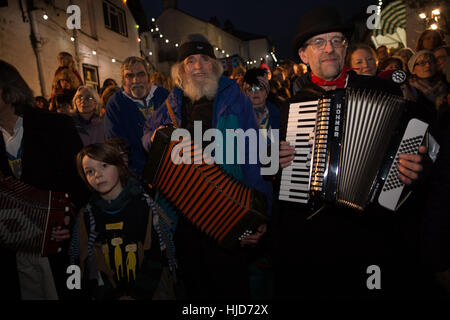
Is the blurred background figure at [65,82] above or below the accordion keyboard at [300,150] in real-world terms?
above

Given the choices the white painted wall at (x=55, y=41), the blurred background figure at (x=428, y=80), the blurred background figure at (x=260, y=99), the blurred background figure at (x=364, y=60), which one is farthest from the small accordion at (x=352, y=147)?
the white painted wall at (x=55, y=41)

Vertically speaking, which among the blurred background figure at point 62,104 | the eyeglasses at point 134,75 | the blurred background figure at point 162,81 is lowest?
the blurred background figure at point 62,104

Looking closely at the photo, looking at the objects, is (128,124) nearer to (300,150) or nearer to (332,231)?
(300,150)

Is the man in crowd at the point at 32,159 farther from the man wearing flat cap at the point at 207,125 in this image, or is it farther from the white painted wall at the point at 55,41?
the white painted wall at the point at 55,41

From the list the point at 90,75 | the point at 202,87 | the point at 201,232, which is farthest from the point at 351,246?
the point at 90,75

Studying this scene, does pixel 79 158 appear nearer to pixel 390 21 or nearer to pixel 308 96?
pixel 308 96

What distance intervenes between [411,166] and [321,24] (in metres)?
1.23

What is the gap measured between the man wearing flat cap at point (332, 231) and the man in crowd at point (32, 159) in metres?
1.94

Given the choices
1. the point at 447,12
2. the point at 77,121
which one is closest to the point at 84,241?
the point at 77,121

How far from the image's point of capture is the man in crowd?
2184mm

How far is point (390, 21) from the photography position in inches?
583

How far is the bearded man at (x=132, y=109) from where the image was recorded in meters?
3.02

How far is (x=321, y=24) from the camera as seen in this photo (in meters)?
1.97

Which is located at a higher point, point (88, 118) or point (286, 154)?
point (88, 118)
